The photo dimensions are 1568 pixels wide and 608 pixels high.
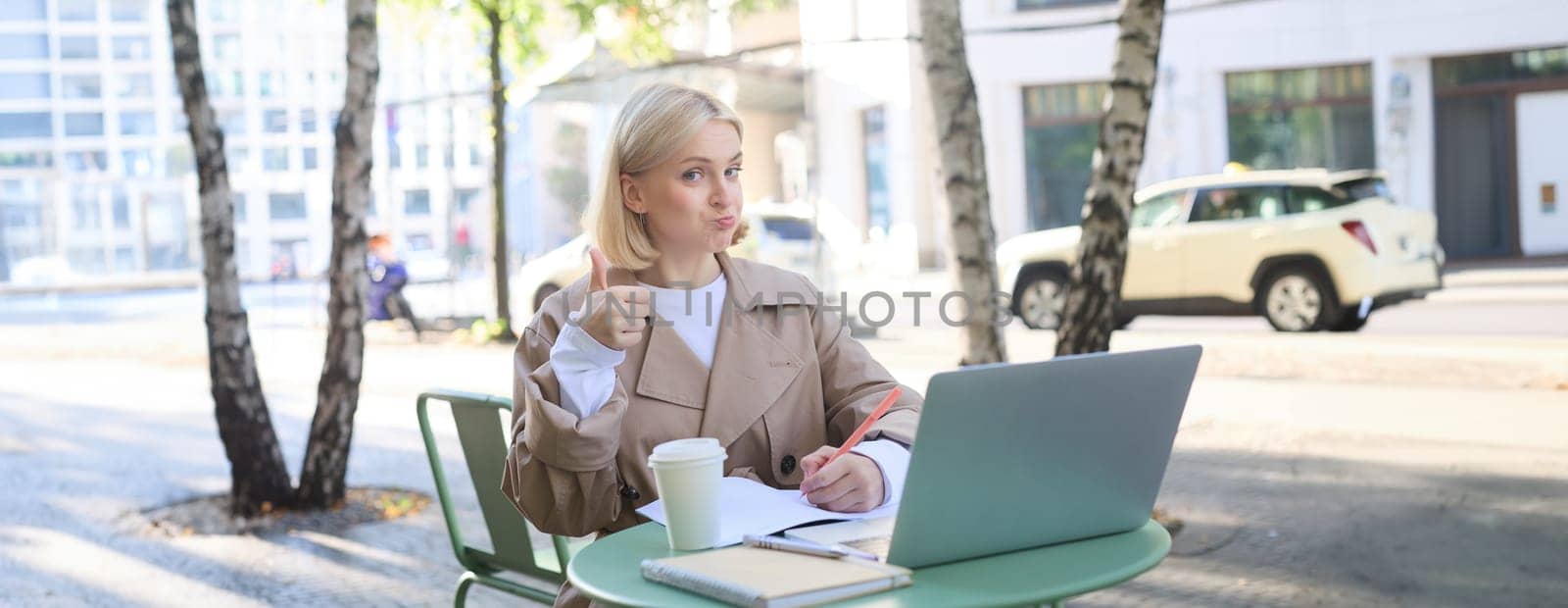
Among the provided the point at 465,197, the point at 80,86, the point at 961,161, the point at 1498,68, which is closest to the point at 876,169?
the point at 1498,68

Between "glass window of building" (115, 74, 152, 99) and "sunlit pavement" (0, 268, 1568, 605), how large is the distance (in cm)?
907

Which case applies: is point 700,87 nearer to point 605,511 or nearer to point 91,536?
point 605,511

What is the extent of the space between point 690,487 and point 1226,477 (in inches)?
220

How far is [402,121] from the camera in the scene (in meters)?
17.5

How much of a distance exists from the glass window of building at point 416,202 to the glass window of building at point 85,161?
7.37m

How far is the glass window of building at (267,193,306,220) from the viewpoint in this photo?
1962 centimetres

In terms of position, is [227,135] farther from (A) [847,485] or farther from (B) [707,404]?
(A) [847,485]

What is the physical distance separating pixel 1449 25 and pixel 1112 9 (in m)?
5.27

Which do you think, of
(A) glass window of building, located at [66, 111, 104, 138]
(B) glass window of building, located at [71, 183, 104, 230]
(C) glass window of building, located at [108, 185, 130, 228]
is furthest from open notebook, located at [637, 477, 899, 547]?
(B) glass window of building, located at [71, 183, 104, 230]

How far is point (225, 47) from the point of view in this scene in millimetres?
21625

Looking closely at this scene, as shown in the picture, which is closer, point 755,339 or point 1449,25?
point 755,339

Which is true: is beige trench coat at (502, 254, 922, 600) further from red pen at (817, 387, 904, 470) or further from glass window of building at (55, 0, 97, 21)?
glass window of building at (55, 0, 97, 21)

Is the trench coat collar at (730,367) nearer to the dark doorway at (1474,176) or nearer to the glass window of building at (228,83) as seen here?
the glass window of building at (228,83)

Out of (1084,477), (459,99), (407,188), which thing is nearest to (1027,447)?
(1084,477)
